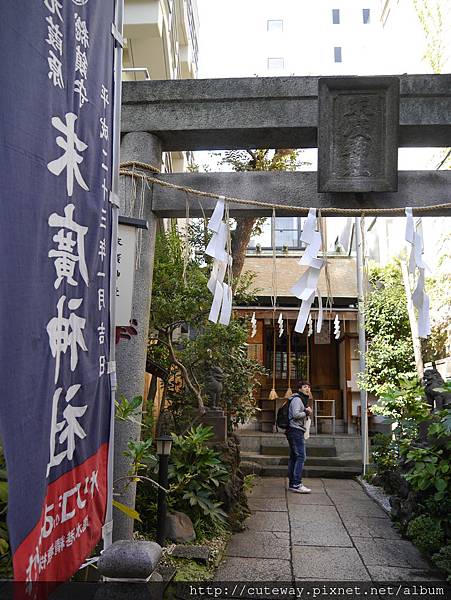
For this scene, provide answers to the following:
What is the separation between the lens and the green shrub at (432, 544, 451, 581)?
5801 mm

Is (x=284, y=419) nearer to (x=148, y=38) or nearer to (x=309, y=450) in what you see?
(x=309, y=450)

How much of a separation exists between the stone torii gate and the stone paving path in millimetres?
2114

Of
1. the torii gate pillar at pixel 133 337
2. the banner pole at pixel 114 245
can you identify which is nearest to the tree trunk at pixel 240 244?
the torii gate pillar at pixel 133 337

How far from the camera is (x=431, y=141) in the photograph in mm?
5793

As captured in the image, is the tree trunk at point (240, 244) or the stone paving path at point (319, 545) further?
the tree trunk at point (240, 244)

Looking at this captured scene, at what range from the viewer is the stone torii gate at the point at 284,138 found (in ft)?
17.5

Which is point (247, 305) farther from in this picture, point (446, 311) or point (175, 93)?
point (175, 93)

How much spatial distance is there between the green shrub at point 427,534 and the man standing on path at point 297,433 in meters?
3.60

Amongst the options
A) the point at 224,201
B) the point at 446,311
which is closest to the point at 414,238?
the point at 224,201

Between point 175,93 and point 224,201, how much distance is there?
4.46ft

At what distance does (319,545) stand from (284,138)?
5290mm

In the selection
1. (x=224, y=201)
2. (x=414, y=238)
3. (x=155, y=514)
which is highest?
(x=224, y=201)

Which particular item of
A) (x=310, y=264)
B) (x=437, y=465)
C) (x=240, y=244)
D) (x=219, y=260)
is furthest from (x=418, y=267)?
(x=240, y=244)

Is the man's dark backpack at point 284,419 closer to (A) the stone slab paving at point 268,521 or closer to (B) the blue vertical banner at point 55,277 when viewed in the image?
(A) the stone slab paving at point 268,521
